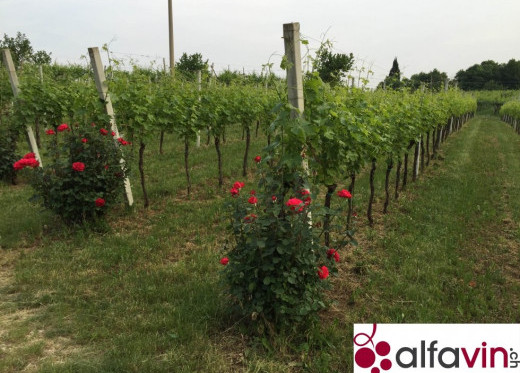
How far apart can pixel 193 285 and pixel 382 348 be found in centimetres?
202

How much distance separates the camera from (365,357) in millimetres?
2779

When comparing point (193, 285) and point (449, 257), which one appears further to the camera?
point (449, 257)

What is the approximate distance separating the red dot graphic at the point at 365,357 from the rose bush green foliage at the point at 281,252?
17.4 inches

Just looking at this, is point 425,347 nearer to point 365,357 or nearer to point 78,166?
point 365,357

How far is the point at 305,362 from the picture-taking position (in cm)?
285

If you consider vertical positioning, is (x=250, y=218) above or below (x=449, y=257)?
above

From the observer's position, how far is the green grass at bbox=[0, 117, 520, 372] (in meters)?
2.93

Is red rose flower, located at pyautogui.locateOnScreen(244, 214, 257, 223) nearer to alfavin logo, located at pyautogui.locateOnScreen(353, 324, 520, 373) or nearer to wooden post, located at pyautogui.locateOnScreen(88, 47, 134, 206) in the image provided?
alfavin logo, located at pyautogui.locateOnScreen(353, 324, 520, 373)

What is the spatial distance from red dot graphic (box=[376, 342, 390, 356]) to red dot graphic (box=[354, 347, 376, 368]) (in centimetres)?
5

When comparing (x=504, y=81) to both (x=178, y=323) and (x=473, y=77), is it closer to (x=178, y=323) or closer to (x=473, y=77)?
(x=473, y=77)

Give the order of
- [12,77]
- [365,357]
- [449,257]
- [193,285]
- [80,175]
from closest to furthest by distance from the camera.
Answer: [365,357] → [193,285] → [449,257] → [80,175] → [12,77]

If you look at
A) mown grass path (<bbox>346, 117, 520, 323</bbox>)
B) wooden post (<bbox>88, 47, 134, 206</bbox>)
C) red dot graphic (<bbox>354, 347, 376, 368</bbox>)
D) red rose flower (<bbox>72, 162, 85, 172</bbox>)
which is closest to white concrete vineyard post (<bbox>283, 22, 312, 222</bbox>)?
red dot graphic (<bbox>354, 347, 376, 368</bbox>)

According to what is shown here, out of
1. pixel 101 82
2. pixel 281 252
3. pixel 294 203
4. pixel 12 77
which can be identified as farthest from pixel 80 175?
pixel 294 203

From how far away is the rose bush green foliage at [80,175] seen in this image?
17.3ft
